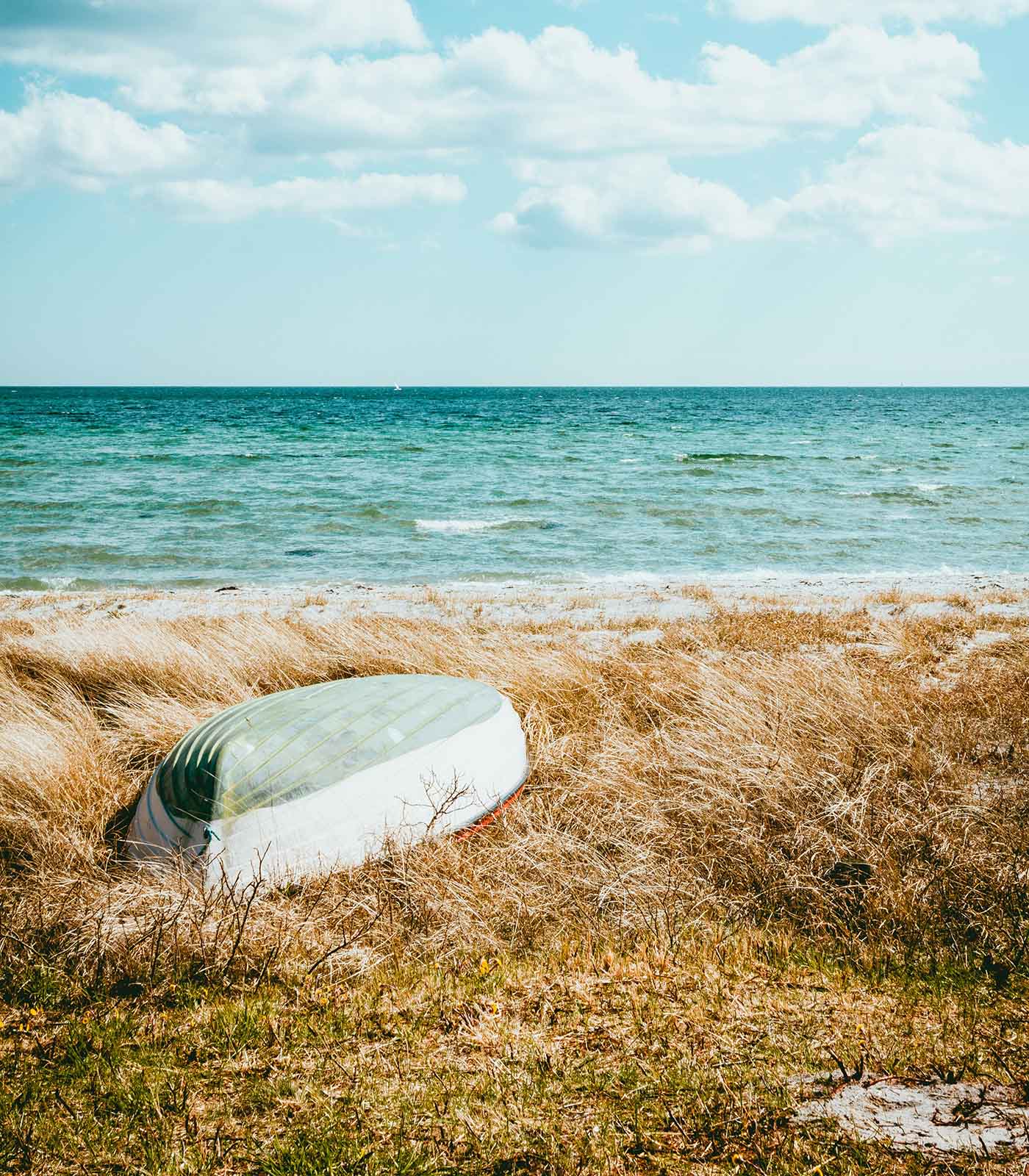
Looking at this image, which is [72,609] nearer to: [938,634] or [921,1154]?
[938,634]

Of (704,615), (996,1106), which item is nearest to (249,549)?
(704,615)

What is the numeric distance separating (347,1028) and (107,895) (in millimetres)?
1412

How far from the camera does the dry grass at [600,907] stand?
287 cm

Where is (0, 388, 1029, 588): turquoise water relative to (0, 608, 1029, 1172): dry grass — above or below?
above

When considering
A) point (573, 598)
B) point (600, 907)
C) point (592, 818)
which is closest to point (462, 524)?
point (573, 598)

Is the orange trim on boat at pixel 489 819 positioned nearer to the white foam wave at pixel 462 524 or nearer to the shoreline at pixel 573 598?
the shoreline at pixel 573 598

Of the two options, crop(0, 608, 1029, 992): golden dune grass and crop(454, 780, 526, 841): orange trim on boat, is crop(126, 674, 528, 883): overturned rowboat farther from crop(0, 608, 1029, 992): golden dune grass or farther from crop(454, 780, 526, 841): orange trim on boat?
crop(0, 608, 1029, 992): golden dune grass

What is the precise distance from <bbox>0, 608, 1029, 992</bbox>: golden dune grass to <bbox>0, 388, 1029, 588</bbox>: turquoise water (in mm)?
8750

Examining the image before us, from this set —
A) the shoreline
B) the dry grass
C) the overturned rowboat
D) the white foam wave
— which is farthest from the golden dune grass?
the white foam wave

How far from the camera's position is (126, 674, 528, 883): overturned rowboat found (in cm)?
409

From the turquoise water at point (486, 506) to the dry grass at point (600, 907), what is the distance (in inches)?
401

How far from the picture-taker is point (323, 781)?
14.2 feet

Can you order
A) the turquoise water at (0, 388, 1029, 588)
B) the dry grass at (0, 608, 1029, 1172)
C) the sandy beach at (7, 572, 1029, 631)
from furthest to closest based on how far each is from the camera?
1. the turquoise water at (0, 388, 1029, 588)
2. the sandy beach at (7, 572, 1029, 631)
3. the dry grass at (0, 608, 1029, 1172)

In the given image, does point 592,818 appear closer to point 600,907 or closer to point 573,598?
point 600,907
